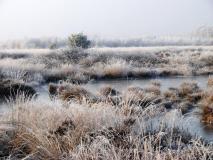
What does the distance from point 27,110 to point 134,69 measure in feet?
47.6

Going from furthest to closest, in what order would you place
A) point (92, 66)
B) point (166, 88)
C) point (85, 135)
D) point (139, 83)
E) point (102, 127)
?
1. point (92, 66)
2. point (139, 83)
3. point (166, 88)
4. point (102, 127)
5. point (85, 135)

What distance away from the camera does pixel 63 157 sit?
644 cm

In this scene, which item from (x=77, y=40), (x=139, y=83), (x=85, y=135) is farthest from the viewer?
(x=77, y=40)

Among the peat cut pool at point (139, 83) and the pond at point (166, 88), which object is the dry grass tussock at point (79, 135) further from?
the peat cut pool at point (139, 83)

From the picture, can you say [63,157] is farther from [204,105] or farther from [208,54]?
[208,54]

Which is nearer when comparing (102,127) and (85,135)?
(85,135)

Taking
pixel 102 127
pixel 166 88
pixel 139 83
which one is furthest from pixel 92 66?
pixel 102 127

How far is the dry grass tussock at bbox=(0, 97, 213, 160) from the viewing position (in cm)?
657

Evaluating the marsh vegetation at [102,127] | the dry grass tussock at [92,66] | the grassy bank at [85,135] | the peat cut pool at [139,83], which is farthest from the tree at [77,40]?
the grassy bank at [85,135]

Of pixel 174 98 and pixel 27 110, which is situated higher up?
pixel 27 110

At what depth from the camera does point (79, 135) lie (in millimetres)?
7270

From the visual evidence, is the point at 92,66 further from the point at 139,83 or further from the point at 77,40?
the point at 77,40

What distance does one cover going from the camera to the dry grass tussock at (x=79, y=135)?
657 cm

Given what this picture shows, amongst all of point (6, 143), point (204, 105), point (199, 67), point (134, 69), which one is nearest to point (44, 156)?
point (6, 143)
